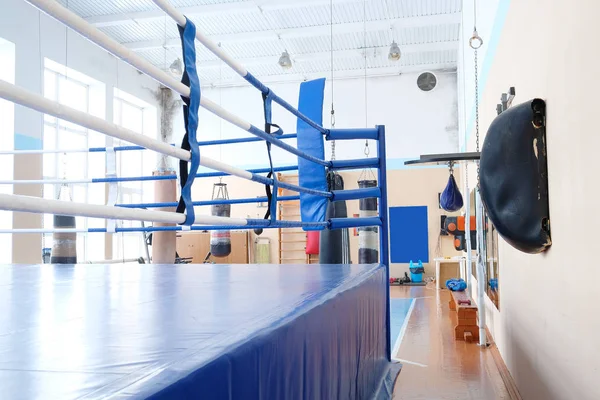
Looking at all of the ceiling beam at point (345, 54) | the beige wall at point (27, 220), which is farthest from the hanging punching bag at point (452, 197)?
the beige wall at point (27, 220)

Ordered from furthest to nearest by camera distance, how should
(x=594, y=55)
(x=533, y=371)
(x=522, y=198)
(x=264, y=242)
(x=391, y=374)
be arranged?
(x=264, y=242) < (x=391, y=374) < (x=533, y=371) < (x=522, y=198) < (x=594, y=55)

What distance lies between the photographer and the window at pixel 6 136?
6.19 metres

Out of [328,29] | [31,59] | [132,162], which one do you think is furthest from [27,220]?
[328,29]

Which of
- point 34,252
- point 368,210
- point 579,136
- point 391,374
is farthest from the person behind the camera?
point 34,252

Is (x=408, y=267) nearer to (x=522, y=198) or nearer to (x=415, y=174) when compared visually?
(x=415, y=174)

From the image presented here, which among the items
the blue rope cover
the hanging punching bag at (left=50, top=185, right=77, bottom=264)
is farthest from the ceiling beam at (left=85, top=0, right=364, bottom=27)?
the blue rope cover

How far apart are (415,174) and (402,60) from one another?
2319mm

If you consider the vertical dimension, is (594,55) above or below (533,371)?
above

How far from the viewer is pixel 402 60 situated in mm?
9914

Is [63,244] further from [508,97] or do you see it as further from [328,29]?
[328,29]

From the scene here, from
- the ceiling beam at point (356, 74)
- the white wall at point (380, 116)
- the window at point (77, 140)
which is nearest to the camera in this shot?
the window at point (77, 140)

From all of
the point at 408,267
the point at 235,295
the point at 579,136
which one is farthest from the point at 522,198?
the point at 408,267

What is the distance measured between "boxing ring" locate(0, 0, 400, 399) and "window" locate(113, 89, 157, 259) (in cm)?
741

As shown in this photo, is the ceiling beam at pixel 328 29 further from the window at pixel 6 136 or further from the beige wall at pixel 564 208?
the beige wall at pixel 564 208
